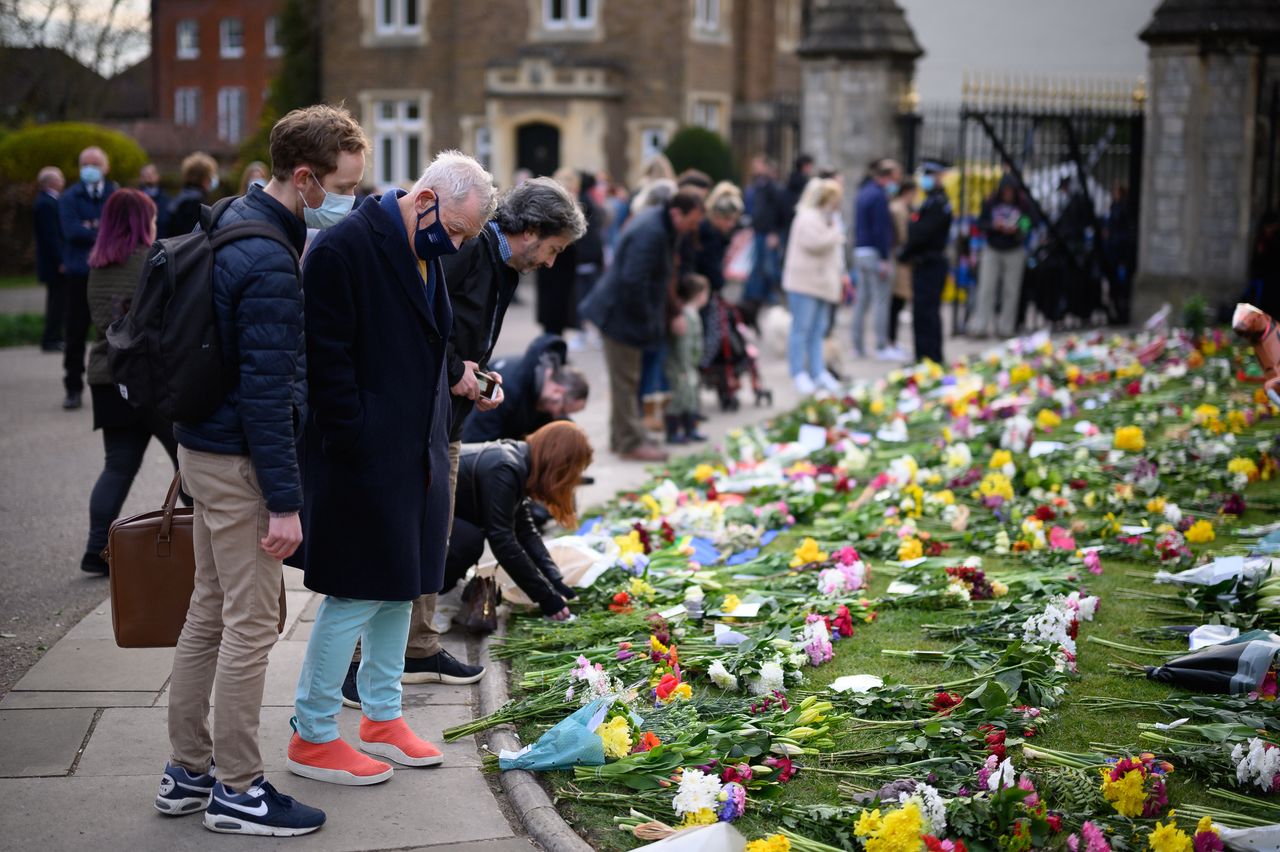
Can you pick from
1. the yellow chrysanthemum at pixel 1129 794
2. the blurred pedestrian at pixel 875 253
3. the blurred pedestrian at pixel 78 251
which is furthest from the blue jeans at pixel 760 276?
the yellow chrysanthemum at pixel 1129 794

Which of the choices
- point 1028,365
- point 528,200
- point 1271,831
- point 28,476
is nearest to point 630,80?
point 1028,365

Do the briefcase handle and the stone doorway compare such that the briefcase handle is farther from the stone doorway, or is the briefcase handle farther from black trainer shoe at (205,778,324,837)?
the stone doorway

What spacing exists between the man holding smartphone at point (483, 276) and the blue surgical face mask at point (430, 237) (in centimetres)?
107

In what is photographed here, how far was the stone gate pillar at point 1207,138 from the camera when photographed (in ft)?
53.6

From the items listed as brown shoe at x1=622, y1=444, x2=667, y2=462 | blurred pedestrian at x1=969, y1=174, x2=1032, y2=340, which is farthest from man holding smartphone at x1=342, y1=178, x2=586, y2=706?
blurred pedestrian at x1=969, y1=174, x2=1032, y2=340

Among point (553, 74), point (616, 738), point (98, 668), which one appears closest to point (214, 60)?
point (553, 74)

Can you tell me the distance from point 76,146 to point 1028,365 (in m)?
19.3

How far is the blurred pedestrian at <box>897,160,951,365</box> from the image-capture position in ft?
45.2

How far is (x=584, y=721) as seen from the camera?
184 inches

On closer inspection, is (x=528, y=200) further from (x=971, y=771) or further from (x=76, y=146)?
(x=76, y=146)

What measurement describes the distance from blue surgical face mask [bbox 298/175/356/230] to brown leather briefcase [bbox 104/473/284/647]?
0.95 m

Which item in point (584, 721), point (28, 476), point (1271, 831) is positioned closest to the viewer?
point (1271, 831)

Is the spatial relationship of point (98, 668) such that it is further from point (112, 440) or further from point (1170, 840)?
point (1170, 840)

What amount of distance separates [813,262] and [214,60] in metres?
44.9
